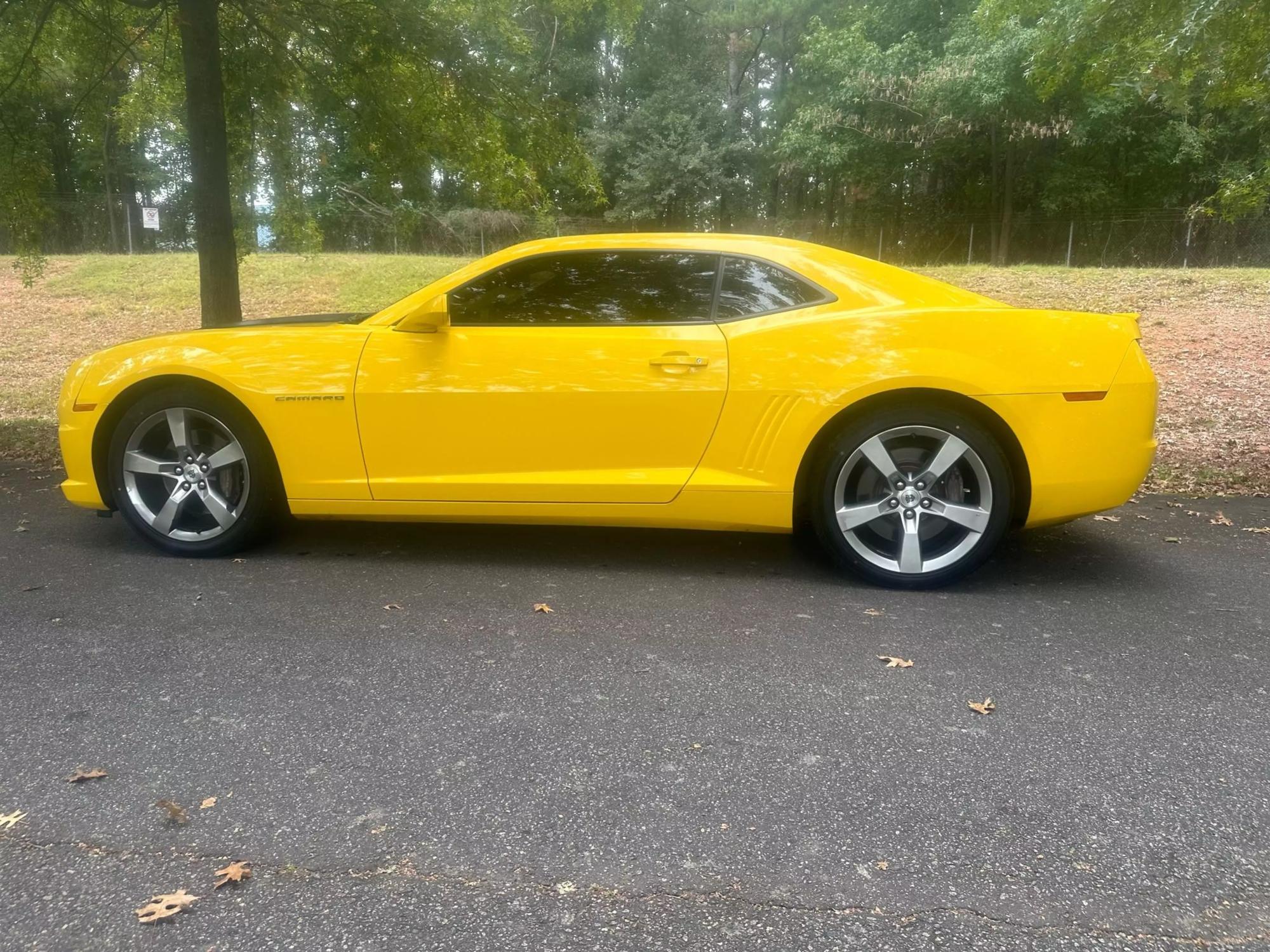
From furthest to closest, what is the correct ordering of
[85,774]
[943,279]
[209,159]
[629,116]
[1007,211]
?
[629,116], [1007,211], [943,279], [209,159], [85,774]

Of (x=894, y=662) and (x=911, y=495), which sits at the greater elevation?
(x=911, y=495)

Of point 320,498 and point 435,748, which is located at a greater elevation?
point 320,498

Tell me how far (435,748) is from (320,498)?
6.45ft

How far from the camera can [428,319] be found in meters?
4.09

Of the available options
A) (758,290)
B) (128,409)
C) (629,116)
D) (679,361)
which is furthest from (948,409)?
(629,116)

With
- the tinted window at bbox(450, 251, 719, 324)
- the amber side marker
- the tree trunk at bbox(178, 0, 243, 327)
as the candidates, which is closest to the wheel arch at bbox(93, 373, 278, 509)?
the tinted window at bbox(450, 251, 719, 324)

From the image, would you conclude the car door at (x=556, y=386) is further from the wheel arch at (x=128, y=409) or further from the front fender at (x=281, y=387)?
the wheel arch at (x=128, y=409)

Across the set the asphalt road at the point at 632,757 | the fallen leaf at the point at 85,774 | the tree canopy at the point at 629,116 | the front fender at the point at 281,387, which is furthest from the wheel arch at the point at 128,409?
the tree canopy at the point at 629,116

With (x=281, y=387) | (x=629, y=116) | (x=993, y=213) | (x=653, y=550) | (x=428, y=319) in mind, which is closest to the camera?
(x=428, y=319)

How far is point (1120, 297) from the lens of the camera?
13.0 m

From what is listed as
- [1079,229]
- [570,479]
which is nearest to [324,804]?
[570,479]

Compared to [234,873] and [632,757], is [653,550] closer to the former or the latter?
[632,757]

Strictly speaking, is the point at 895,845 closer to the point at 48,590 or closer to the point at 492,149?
the point at 48,590

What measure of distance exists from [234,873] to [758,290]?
3023mm
